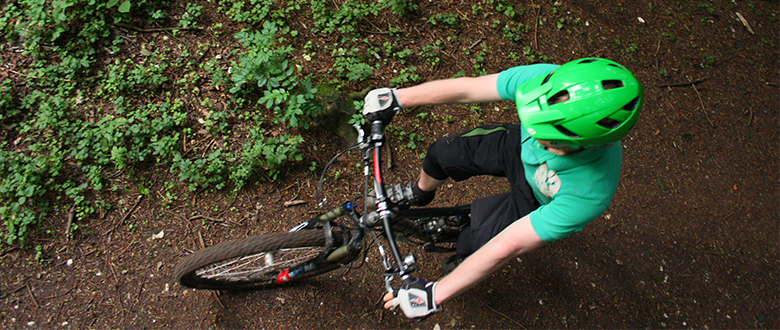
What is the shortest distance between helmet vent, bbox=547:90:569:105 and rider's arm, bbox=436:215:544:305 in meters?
0.56

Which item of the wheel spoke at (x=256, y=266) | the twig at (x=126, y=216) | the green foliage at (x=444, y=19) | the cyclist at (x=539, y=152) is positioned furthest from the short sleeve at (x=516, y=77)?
the twig at (x=126, y=216)

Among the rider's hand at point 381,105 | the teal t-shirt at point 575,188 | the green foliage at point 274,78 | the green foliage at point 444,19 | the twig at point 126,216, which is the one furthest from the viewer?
the green foliage at point 444,19

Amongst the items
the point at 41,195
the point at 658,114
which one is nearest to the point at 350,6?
the point at 41,195

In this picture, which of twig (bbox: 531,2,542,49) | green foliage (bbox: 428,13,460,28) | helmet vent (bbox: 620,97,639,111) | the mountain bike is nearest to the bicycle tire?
the mountain bike

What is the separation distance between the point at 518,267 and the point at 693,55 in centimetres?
425

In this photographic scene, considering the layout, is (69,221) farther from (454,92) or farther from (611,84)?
(611,84)

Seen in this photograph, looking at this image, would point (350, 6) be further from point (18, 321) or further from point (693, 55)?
point (693, 55)

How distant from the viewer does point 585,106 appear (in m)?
1.86

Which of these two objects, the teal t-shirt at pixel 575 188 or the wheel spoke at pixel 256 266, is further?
the wheel spoke at pixel 256 266

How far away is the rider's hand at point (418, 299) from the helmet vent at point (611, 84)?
1267 millimetres

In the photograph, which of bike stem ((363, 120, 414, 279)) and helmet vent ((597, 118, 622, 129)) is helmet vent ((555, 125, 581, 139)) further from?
bike stem ((363, 120, 414, 279))

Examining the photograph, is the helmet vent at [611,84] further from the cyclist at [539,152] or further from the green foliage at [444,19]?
the green foliage at [444,19]

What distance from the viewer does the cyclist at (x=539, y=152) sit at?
1874 millimetres

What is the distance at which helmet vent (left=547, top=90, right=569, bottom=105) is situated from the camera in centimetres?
193
